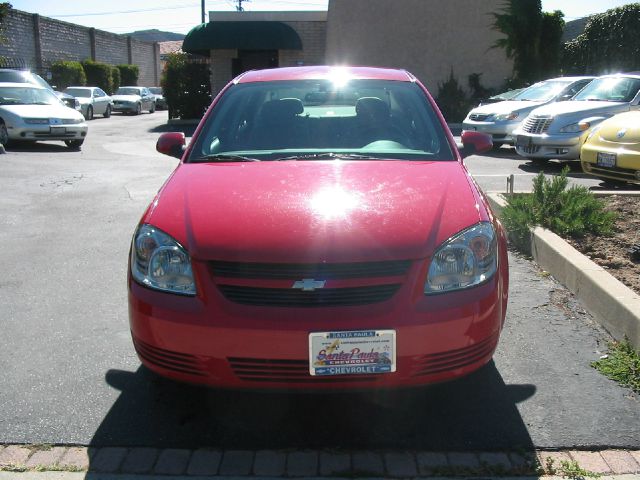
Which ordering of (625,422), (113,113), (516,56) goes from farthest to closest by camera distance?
(113,113)
(516,56)
(625,422)

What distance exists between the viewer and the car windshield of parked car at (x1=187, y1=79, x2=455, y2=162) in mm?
4168

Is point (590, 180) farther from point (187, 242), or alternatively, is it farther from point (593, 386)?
point (187, 242)

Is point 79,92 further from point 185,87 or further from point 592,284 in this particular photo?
point 592,284

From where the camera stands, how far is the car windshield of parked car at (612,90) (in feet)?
37.8

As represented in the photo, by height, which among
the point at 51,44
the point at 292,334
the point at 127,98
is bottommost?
the point at 127,98

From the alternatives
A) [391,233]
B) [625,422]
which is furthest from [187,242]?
[625,422]

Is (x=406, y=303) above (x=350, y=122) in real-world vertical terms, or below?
below

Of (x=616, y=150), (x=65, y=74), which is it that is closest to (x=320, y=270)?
(x=616, y=150)

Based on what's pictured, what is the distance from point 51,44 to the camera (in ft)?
119

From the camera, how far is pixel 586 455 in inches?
119

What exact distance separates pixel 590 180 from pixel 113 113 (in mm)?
29219

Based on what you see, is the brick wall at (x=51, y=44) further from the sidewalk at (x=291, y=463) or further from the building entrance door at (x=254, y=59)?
the sidewalk at (x=291, y=463)

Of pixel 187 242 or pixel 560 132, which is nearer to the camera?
pixel 187 242

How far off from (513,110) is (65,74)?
27.8 meters
